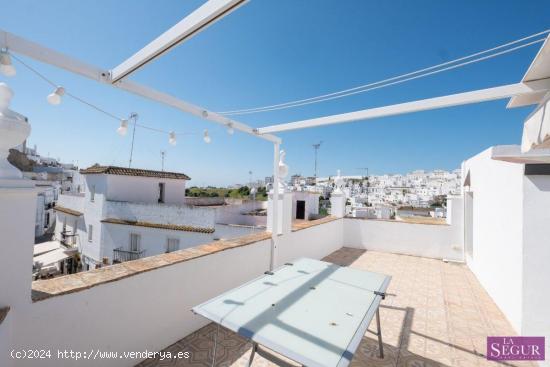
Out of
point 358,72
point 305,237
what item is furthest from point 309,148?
point 305,237

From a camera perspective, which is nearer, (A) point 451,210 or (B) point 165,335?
(B) point 165,335

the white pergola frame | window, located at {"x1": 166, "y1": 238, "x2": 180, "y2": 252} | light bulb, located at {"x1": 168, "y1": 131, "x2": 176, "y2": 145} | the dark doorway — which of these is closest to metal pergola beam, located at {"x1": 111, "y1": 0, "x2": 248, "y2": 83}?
the white pergola frame

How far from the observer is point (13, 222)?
1.63 m

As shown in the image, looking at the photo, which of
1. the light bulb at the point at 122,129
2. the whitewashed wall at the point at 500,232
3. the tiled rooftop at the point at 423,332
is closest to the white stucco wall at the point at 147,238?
the tiled rooftop at the point at 423,332

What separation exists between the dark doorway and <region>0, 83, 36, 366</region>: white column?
17.5 m

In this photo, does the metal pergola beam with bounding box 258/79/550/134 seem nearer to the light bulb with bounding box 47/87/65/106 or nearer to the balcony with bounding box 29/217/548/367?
the balcony with bounding box 29/217/548/367

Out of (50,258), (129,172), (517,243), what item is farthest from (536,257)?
(129,172)

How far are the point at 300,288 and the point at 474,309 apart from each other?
3575mm

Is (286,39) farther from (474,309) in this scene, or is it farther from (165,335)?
(474,309)

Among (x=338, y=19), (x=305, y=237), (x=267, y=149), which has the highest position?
(x=338, y=19)

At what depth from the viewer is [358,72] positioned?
27.0ft

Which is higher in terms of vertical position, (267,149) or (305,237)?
(267,149)

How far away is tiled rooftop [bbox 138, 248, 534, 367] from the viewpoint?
9.03 feet

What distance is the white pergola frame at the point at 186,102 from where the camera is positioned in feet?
5.29
